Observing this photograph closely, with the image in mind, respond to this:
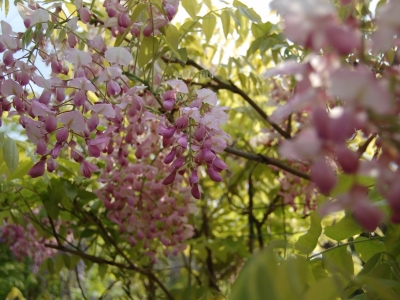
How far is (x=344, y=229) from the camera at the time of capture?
629 mm

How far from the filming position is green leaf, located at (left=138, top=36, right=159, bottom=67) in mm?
837

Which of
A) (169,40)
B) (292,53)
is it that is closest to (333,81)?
(169,40)

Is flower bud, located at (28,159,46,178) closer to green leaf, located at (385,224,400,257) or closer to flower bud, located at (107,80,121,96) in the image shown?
flower bud, located at (107,80,121,96)

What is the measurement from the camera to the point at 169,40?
0.86 meters

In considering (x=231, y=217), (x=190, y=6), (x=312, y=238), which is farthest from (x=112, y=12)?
(x=231, y=217)

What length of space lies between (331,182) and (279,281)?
92 mm

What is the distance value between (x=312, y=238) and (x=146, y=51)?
42 centimetres

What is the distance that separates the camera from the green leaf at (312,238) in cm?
63

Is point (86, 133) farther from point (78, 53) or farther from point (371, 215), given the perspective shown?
point (371, 215)

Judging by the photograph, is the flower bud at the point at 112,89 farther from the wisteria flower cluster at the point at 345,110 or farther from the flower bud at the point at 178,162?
the wisteria flower cluster at the point at 345,110

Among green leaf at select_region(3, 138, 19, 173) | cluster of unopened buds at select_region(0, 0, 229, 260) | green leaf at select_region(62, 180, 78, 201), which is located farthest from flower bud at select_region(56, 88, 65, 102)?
green leaf at select_region(62, 180, 78, 201)

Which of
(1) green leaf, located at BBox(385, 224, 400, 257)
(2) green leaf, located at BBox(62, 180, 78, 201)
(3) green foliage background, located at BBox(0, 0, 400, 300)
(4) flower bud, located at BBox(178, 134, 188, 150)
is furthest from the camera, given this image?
(2) green leaf, located at BBox(62, 180, 78, 201)

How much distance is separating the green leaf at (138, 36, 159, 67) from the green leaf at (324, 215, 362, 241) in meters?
0.41

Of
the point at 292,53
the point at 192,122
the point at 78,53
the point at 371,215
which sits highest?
the point at 292,53
